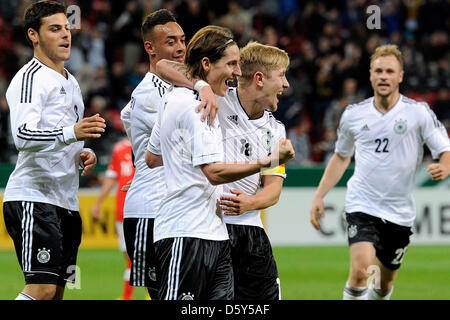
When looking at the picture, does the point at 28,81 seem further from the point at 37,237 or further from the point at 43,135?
the point at 37,237

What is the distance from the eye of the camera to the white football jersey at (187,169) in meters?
4.63

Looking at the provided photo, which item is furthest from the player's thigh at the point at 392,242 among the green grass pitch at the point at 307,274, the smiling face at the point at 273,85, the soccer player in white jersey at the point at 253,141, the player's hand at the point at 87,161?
the player's hand at the point at 87,161

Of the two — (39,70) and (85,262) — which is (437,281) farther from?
(39,70)

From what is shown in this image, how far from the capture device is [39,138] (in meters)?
5.49

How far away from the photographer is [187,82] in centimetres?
511

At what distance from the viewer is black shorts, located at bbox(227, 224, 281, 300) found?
5684mm

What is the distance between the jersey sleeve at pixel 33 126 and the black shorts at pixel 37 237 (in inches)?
19.0

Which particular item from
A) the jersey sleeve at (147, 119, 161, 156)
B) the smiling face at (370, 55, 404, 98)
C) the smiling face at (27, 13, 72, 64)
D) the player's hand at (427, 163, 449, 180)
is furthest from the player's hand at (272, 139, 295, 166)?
the smiling face at (370, 55, 404, 98)

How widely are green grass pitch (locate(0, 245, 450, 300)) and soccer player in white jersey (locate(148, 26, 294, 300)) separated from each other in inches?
202

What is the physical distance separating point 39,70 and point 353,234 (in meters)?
3.39

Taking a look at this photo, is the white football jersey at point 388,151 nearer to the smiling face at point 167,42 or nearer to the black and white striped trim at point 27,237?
the smiling face at point 167,42

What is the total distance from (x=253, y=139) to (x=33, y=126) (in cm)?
144

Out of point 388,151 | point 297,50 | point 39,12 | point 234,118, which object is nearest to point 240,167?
point 234,118
